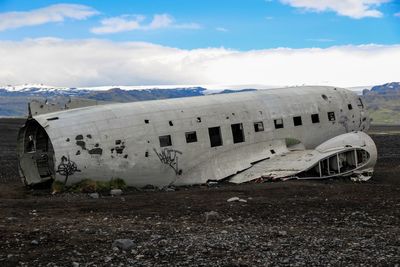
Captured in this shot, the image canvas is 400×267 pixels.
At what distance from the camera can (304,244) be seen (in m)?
12.3

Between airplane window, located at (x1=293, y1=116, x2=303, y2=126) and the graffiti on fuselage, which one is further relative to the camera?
airplane window, located at (x1=293, y1=116, x2=303, y2=126)

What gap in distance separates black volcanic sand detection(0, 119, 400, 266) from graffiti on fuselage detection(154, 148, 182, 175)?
1365 millimetres

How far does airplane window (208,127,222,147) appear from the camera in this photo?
24.6 metres

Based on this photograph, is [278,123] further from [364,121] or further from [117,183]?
[117,183]

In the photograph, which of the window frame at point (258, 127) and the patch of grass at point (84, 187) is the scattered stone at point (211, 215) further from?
the window frame at point (258, 127)

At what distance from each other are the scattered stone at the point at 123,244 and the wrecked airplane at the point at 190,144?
9829mm

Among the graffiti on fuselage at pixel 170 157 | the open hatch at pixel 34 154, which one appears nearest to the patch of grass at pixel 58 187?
the open hatch at pixel 34 154

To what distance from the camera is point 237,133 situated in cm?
2531

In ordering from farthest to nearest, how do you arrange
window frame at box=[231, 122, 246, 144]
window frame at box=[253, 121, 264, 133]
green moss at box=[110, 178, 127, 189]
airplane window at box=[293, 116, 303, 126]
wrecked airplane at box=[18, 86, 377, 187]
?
1. airplane window at box=[293, 116, 303, 126]
2. window frame at box=[253, 121, 264, 133]
3. window frame at box=[231, 122, 246, 144]
4. green moss at box=[110, 178, 127, 189]
5. wrecked airplane at box=[18, 86, 377, 187]

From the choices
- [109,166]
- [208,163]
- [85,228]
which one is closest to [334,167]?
[208,163]

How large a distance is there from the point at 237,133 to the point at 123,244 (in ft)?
46.2

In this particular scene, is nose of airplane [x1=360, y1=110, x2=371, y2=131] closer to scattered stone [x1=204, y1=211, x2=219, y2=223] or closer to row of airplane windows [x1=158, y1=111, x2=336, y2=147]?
row of airplane windows [x1=158, y1=111, x2=336, y2=147]

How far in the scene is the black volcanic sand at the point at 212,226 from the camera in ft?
36.8

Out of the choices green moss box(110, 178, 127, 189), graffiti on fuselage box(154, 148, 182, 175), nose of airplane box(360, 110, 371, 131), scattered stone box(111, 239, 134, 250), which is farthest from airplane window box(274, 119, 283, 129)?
scattered stone box(111, 239, 134, 250)
